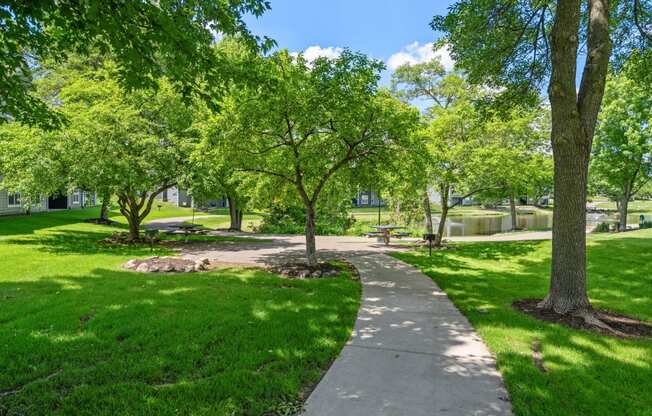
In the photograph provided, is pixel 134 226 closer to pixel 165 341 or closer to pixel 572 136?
pixel 165 341

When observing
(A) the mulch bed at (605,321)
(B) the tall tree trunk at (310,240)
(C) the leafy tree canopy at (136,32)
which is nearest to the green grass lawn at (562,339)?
(A) the mulch bed at (605,321)

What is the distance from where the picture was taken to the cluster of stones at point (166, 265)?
33.3 ft

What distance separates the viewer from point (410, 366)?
4.38 metres

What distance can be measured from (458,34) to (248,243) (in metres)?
12.5

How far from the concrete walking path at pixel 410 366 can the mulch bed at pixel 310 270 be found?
1907 millimetres

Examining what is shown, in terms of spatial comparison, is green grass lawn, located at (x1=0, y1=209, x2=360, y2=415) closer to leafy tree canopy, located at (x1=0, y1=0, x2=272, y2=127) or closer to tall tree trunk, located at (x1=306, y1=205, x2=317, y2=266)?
tall tree trunk, located at (x1=306, y1=205, x2=317, y2=266)

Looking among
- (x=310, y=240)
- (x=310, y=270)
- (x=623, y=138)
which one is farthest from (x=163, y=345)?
(x=623, y=138)

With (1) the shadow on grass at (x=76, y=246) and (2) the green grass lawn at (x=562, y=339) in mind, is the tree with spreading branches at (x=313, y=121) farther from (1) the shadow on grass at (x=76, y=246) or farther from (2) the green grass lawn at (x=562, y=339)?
(1) the shadow on grass at (x=76, y=246)

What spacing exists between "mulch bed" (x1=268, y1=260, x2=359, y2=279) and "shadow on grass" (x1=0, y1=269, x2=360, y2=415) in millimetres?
1539

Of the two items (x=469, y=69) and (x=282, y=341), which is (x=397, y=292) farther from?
(x=469, y=69)

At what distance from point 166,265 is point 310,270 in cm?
413

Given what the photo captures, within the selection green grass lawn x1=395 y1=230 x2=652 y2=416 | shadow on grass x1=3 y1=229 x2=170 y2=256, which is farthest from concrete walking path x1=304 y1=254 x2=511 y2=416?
shadow on grass x1=3 y1=229 x2=170 y2=256

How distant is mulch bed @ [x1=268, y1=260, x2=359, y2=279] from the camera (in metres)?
9.78

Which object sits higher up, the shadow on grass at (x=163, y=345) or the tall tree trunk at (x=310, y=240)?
the tall tree trunk at (x=310, y=240)
